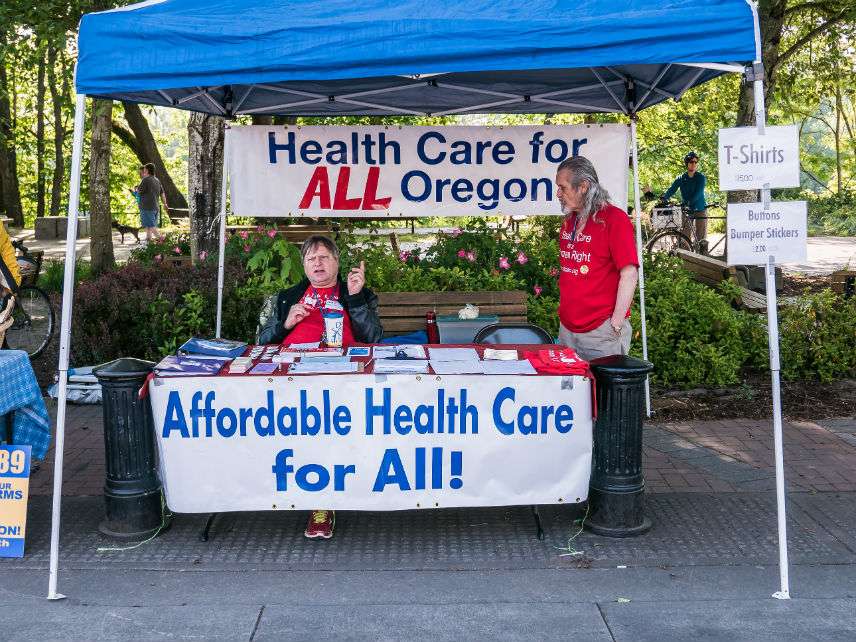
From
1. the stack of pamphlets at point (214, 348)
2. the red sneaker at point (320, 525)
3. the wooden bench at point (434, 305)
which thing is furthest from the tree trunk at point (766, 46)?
the red sneaker at point (320, 525)

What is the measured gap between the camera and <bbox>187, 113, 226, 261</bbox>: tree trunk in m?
10.1

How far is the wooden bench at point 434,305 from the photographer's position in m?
7.30

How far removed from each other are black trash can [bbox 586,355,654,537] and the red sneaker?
4.54 ft

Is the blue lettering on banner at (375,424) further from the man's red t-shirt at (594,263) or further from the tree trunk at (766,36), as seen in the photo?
the tree trunk at (766,36)

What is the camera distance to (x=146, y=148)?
2252 cm

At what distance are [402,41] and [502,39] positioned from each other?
44 centimetres

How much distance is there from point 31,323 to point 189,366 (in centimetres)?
578

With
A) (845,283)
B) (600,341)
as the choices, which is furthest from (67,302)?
(845,283)

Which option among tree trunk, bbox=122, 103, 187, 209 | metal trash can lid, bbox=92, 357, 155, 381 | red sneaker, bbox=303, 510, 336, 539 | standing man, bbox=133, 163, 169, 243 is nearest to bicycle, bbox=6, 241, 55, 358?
metal trash can lid, bbox=92, 357, 155, 381

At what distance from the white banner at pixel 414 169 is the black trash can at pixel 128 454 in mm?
2086

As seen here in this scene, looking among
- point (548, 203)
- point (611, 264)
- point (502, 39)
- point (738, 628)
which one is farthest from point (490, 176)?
point (738, 628)

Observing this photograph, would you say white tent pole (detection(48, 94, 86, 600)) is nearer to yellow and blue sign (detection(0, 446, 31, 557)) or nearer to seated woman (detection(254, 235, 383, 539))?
yellow and blue sign (detection(0, 446, 31, 557))

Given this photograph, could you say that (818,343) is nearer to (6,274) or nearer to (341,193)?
(341,193)

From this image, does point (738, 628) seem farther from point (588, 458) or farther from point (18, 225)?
point (18, 225)
